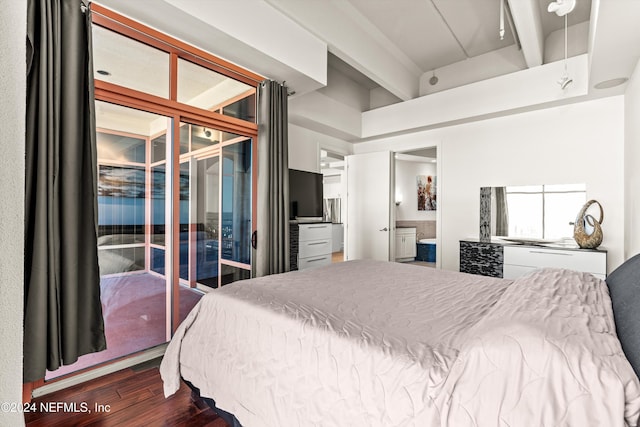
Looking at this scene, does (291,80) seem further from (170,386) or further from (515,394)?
(515,394)

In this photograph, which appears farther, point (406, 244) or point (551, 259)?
point (406, 244)

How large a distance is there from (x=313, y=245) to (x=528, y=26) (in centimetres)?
313

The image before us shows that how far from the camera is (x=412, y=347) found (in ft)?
3.42

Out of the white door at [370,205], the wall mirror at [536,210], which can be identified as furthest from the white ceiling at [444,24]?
the wall mirror at [536,210]

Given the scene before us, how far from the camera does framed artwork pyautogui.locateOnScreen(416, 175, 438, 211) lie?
7836 millimetres

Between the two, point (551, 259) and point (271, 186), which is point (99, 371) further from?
point (551, 259)

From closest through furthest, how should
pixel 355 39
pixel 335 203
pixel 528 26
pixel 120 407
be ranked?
pixel 120 407
pixel 528 26
pixel 355 39
pixel 335 203

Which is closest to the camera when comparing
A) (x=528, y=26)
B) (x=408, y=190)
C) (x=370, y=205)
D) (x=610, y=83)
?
(x=528, y=26)

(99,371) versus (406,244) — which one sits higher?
(406,244)

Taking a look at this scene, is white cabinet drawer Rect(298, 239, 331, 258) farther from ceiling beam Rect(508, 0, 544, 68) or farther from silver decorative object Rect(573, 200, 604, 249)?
ceiling beam Rect(508, 0, 544, 68)

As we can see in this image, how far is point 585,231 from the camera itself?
3234 mm

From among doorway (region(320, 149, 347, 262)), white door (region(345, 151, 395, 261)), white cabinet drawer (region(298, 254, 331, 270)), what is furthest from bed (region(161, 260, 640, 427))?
doorway (region(320, 149, 347, 262))

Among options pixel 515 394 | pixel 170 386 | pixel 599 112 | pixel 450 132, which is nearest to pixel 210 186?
pixel 170 386

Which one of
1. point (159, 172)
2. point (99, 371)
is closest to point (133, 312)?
point (99, 371)
